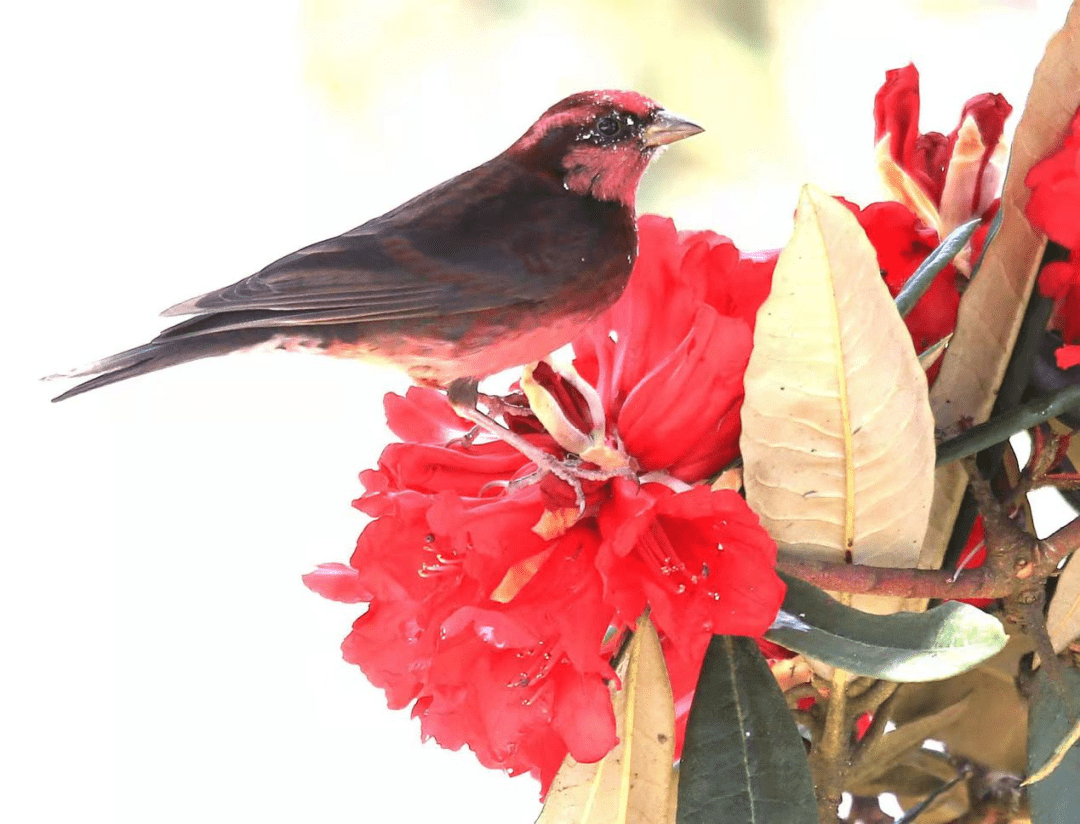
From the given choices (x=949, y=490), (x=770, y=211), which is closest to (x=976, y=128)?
(x=949, y=490)

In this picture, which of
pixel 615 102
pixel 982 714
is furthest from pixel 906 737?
pixel 615 102

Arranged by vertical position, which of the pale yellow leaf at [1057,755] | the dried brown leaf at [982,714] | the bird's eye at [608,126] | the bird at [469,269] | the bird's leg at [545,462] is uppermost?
the bird's eye at [608,126]

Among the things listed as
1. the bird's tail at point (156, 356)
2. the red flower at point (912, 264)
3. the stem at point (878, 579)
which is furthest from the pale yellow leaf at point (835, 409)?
the bird's tail at point (156, 356)

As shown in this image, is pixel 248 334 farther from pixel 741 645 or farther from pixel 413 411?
pixel 741 645

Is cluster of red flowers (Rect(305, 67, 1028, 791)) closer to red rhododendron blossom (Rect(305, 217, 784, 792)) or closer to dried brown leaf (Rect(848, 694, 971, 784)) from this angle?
red rhododendron blossom (Rect(305, 217, 784, 792))

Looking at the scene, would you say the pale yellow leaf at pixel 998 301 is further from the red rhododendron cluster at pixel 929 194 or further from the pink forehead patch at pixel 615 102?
the pink forehead patch at pixel 615 102

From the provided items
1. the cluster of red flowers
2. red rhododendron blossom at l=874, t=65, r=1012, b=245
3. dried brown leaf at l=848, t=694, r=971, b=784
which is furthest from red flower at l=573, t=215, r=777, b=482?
dried brown leaf at l=848, t=694, r=971, b=784

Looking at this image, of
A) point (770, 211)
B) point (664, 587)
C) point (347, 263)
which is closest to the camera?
point (664, 587)
